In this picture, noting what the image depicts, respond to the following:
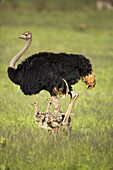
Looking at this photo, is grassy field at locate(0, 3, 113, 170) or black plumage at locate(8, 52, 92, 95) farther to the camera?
black plumage at locate(8, 52, 92, 95)

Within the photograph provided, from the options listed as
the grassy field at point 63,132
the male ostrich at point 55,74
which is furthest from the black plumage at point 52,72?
the grassy field at point 63,132

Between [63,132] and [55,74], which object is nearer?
[63,132]

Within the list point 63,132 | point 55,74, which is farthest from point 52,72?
point 63,132

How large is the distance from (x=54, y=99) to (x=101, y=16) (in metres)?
27.5

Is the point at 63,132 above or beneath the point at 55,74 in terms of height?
beneath

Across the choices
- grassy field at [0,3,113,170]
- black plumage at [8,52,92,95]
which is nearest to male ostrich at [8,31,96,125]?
black plumage at [8,52,92,95]

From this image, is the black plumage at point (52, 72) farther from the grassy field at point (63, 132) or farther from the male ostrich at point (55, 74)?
the grassy field at point (63, 132)

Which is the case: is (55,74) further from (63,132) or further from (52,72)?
(63,132)

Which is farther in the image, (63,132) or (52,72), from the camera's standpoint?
(52,72)

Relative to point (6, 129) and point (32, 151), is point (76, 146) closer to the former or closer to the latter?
point (32, 151)

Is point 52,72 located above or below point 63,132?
above

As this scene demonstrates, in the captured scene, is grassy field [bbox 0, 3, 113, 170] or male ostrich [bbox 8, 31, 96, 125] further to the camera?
male ostrich [bbox 8, 31, 96, 125]

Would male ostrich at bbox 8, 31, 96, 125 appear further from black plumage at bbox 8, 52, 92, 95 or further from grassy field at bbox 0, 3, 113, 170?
grassy field at bbox 0, 3, 113, 170

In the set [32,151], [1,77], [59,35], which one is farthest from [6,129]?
[59,35]
